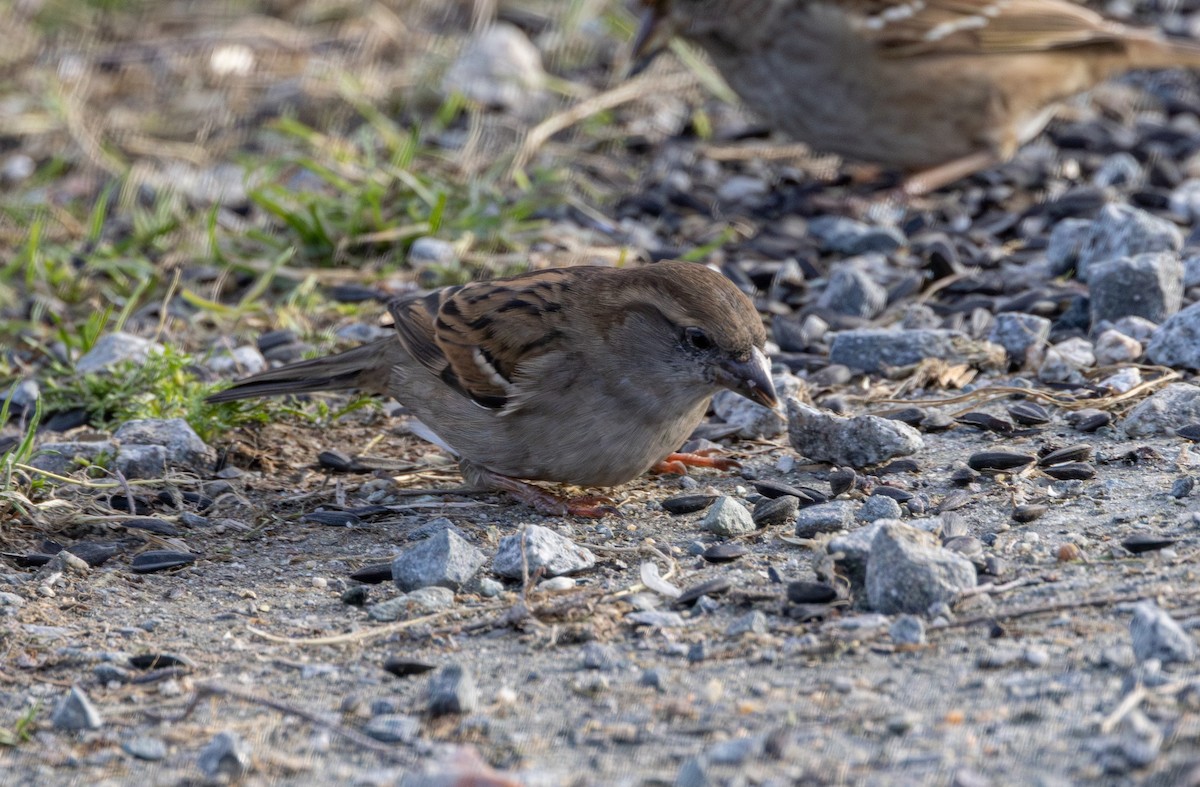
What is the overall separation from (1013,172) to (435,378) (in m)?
3.73

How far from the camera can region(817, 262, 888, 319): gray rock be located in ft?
18.1

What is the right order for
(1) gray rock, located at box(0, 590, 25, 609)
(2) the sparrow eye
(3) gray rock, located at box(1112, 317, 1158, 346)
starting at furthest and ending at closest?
(3) gray rock, located at box(1112, 317, 1158, 346) → (2) the sparrow eye → (1) gray rock, located at box(0, 590, 25, 609)

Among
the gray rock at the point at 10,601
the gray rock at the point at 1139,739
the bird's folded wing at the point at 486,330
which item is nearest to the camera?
the gray rock at the point at 1139,739

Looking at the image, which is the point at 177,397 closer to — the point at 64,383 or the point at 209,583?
the point at 64,383

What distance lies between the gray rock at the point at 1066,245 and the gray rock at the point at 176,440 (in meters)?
3.28

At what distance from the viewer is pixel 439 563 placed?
352 cm

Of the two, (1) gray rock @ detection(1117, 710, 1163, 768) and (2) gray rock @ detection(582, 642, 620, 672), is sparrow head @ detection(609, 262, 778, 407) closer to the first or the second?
(2) gray rock @ detection(582, 642, 620, 672)

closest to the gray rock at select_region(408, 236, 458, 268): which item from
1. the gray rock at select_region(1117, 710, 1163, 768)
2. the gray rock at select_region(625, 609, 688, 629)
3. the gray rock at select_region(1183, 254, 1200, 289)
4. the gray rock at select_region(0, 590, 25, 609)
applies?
the gray rock at select_region(0, 590, 25, 609)

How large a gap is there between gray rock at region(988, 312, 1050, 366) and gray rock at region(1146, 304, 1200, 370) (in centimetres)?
39

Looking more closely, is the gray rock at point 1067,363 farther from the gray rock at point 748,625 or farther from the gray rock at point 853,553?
the gray rock at point 748,625

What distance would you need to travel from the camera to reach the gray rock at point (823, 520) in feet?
12.0

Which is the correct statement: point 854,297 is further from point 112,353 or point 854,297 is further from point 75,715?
point 75,715

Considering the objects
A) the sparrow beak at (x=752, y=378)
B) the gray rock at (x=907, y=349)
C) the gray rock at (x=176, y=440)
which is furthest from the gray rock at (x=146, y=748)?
the gray rock at (x=907, y=349)

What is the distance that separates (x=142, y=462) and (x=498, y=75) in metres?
4.23
